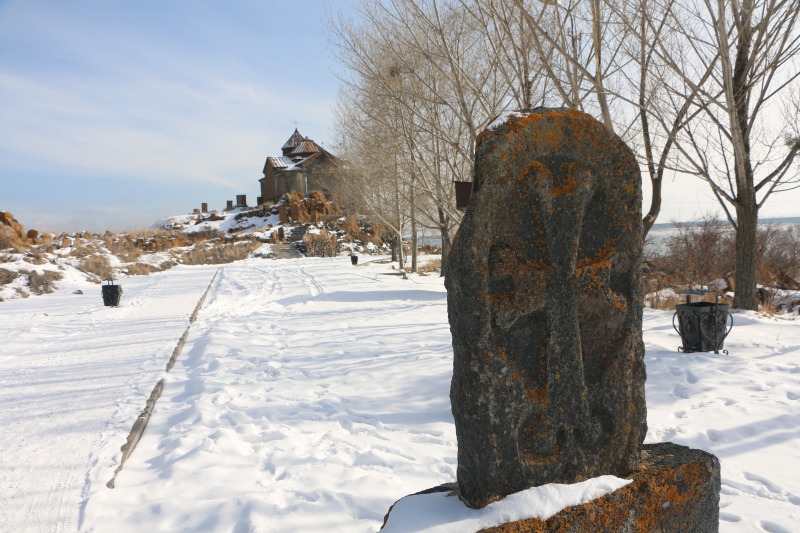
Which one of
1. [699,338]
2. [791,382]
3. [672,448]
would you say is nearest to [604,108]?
[699,338]

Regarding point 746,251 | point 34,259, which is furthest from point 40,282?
point 746,251

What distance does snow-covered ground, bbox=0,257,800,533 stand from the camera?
3.24 metres

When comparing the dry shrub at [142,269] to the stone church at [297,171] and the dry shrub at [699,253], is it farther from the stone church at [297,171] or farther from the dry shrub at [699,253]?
the stone church at [297,171]

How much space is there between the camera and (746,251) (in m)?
9.88

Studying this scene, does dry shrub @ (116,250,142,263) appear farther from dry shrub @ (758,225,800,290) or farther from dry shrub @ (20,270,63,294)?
dry shrub @ (758,225,800,290)

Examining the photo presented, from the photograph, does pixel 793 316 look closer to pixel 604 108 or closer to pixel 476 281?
pixel 604 108

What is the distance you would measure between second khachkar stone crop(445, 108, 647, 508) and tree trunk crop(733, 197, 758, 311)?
889cm

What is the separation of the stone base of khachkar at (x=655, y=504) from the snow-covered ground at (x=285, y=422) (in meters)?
0.46

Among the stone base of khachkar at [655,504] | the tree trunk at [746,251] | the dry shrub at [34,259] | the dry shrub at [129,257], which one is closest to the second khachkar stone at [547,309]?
the stone base of khachkar at [655,504]

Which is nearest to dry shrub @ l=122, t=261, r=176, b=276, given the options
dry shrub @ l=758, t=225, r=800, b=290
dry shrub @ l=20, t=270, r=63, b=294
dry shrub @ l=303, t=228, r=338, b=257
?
dry shrub @ l=20, t=270, r=63, b=294

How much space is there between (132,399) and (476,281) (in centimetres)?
449

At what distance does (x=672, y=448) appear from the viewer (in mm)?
2969

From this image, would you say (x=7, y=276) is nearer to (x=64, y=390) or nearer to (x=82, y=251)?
(x=82, y=251)

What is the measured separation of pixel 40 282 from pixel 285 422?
619 inches
